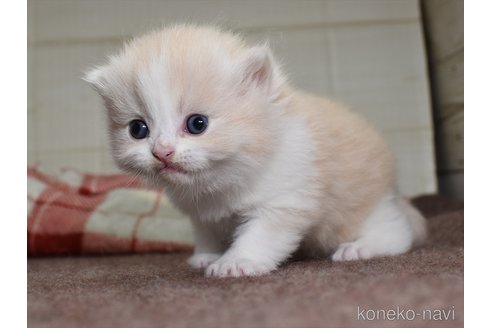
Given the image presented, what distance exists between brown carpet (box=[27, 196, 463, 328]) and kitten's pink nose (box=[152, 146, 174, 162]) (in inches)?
8.6

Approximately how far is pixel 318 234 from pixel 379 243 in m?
0.15

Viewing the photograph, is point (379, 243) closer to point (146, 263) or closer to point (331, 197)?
point (331, 197)

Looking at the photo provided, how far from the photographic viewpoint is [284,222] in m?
1.19

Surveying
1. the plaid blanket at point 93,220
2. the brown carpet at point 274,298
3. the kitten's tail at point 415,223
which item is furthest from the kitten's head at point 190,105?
the plaid blanket at point 93,220

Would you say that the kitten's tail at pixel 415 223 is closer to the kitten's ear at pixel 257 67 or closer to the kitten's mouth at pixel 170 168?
the kitten's ear at pixel 257 67

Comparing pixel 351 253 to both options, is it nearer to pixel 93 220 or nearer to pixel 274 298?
pixel 274 298

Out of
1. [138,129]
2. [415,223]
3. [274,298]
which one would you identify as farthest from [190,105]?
[415,223]

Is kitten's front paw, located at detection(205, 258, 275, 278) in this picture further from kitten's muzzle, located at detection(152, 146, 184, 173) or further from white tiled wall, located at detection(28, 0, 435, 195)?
white tiled wall, located at detection(28, 0, 435, 195)

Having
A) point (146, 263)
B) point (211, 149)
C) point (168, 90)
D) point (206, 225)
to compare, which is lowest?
point (146, 263)

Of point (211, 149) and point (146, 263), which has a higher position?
point (211, 149)

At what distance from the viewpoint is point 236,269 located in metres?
1.09

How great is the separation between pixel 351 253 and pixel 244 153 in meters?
0.36

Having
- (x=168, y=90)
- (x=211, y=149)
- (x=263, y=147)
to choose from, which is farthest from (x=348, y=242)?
(x=168, y=90)
